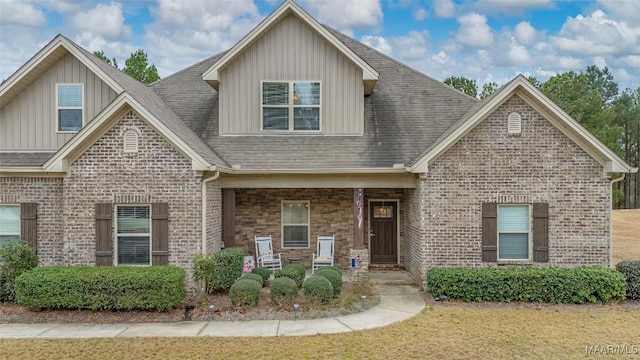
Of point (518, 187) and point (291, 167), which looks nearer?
point (518, 187)

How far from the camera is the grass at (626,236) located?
51.8 ft

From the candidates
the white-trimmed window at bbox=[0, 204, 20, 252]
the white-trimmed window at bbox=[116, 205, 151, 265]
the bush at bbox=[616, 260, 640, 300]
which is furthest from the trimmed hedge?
the white-trimmed window at bbox=[0, 204, 20, 252]

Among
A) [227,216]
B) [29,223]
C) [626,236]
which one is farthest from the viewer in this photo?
[626,236]

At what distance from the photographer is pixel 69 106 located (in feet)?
36.3

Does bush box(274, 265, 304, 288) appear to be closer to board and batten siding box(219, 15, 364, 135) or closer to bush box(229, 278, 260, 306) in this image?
bush box(229, 278, 260, 306)

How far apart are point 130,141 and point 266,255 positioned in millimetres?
5149

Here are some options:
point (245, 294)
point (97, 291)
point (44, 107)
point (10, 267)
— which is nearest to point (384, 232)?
point (245, 294)

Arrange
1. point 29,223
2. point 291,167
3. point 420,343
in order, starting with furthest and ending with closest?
point 291,167 → point 29,223 → point 420,343

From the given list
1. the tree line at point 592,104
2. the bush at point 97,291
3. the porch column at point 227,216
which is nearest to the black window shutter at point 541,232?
the porch column at point 227,216

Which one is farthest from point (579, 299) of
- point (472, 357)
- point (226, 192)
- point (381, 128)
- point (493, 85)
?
point (493, 85)

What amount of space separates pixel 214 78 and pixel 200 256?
543cm

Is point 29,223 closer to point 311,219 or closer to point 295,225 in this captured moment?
point 295,225

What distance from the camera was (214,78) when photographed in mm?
12000

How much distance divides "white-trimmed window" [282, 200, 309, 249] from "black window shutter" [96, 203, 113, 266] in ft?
16.8
